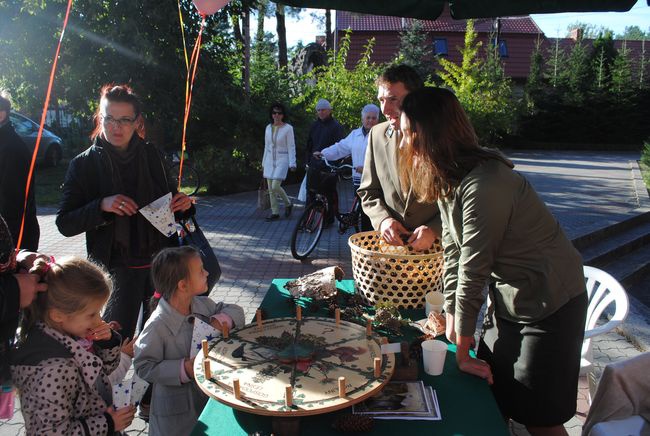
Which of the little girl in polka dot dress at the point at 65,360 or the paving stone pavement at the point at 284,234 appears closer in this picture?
the little girl in polka dot dress at the point at 65,360

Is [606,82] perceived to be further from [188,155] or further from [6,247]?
[6,247]

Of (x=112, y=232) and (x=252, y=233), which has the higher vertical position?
(x=112, y=232)

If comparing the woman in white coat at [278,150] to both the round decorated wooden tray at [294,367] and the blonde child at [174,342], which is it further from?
the round decorated wooden tray at [294,367]

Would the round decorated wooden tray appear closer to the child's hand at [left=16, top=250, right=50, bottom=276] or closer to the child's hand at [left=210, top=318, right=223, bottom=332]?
the child's hand at [left=210, top=318, right=223, bottom=332]

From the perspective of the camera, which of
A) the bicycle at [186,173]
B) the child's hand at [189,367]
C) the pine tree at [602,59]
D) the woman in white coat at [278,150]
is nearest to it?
the child's hand at [189,367]

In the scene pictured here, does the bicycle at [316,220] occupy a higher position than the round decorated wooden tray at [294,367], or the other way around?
the round decorated wooden tray at [294,367]

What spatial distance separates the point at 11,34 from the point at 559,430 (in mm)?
11100

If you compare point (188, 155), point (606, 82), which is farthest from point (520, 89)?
point (188, 155)

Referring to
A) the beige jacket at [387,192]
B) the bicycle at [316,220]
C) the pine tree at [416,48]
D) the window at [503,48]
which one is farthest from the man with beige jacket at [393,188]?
the window at [503,48]

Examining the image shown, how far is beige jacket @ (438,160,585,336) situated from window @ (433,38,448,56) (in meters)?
28.2

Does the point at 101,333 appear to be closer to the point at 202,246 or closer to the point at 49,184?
the point at 202,246

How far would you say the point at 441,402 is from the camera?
175cm

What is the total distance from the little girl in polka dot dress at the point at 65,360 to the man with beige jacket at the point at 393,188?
4.39 feet

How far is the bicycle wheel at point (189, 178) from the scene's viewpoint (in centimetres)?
1185
